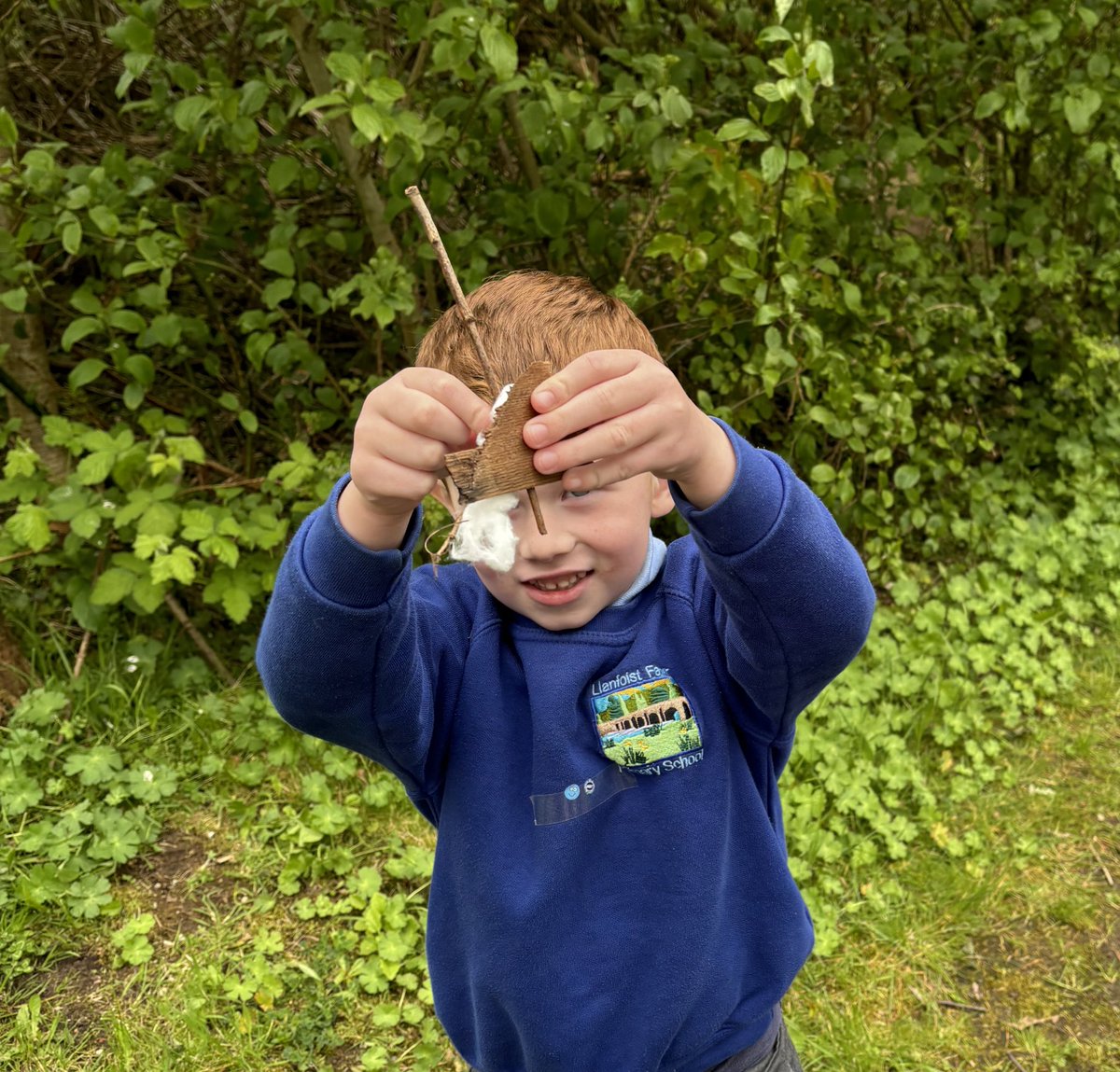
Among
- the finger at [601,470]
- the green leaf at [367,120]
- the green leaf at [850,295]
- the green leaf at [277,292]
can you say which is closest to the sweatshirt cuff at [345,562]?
the finger at [601,470]

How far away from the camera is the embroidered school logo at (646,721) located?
1.35 meters

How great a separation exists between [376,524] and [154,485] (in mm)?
2052

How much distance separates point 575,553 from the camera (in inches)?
49.8

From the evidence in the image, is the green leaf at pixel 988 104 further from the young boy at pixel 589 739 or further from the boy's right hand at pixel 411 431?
the boy's right hand at pixel 411 431

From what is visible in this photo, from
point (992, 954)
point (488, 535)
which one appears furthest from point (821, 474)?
point (488, 535)

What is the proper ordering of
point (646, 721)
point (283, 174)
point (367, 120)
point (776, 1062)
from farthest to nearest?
point (283, 174)
point (367, 120)
point (776, 1062)
point (646, 721)

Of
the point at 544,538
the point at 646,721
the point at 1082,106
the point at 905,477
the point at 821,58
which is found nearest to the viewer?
the point at 544,538

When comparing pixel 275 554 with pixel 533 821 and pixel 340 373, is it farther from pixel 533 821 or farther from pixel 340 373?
pixel 533 821

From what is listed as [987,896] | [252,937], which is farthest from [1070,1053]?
[252,937]

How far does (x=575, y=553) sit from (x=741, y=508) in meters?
0.27

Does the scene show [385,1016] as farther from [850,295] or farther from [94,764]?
[850,295]

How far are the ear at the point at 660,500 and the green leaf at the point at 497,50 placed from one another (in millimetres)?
1235

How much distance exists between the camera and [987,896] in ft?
8.75

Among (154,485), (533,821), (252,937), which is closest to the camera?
Answer: (533,821)
